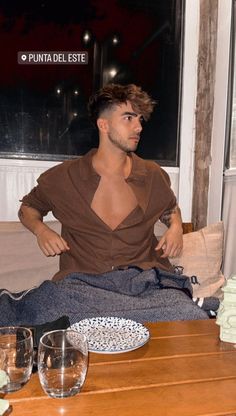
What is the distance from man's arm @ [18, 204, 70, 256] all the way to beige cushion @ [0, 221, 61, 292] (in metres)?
0.16

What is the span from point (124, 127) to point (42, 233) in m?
0.64

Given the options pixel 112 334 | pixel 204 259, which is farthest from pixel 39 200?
pixel 112 334

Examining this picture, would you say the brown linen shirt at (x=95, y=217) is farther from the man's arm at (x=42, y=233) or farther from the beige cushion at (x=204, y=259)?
the beige cushion at (x=204, y=259)

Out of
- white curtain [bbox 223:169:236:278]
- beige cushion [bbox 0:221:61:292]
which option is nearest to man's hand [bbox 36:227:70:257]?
beige cushion [bbox 0:221:61:292]

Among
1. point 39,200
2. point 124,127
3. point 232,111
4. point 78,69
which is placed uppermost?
point 78,69

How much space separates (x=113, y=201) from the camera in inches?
92.2

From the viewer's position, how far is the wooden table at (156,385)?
43.4 inches

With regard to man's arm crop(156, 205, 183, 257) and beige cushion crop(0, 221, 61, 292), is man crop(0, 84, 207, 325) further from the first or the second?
beige cushion crop(0, 221, 61, 292)

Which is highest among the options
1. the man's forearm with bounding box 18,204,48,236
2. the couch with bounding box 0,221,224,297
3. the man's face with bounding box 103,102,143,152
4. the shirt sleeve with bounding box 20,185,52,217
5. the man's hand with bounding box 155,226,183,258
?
the man's face with bounding box 103,102,143,152

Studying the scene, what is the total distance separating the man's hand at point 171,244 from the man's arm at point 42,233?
0.40 metres

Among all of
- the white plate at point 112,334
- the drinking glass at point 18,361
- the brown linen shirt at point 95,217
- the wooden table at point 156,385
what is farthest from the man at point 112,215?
the drinking glass at point 18,361

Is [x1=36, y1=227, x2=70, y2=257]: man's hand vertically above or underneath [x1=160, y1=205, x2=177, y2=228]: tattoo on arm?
underneath

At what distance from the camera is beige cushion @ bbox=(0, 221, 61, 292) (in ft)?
8.20

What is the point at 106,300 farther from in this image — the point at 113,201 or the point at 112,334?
the point at 113,201
